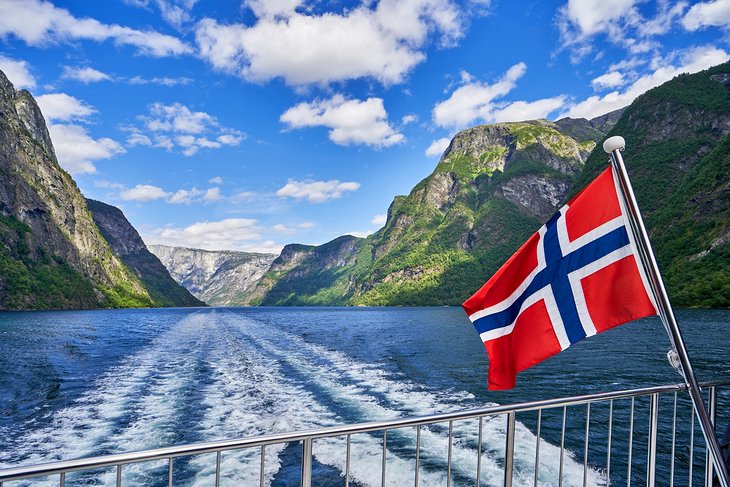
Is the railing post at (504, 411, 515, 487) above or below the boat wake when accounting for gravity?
above

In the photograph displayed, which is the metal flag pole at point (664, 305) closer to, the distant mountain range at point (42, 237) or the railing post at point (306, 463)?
the railing post at point (306, 463)

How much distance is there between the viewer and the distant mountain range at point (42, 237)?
10531cm

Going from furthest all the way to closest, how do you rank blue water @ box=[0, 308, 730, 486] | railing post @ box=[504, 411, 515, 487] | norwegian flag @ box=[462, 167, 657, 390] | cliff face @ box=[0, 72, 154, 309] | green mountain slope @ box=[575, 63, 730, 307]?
1. cliff face @ box=[0, 72, 154, 309]
2. green mountain slope @ box=[575, 63, 730, 307]
3. blue water @ box=[0, 308, 730, 486]
4. railing post @ box=[504, 411, 515, 487]
5. norwegian flag @ box=[462, 167, 657, 390]

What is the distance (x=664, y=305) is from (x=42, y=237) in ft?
496

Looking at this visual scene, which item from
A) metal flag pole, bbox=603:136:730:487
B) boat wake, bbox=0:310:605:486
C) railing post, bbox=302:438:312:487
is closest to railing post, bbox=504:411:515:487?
metal flag pole, bbox=603:136:730:487

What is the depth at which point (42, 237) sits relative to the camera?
402ft

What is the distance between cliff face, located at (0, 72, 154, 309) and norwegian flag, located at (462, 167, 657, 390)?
122 metres

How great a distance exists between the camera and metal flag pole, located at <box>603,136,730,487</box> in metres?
2.91

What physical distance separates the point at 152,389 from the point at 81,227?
496 ft

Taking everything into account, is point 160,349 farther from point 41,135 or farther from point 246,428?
point 41,135

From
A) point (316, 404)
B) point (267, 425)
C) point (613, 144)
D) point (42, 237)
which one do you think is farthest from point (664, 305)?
point (42, 237)

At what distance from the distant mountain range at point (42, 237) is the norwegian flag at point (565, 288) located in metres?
122

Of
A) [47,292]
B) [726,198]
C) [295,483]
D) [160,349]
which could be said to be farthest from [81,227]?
[726,198]

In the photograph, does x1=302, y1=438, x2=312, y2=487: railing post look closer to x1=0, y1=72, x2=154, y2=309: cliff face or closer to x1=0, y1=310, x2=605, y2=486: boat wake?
x1=0, y1=310, x2=605, y2=486: boat wake
